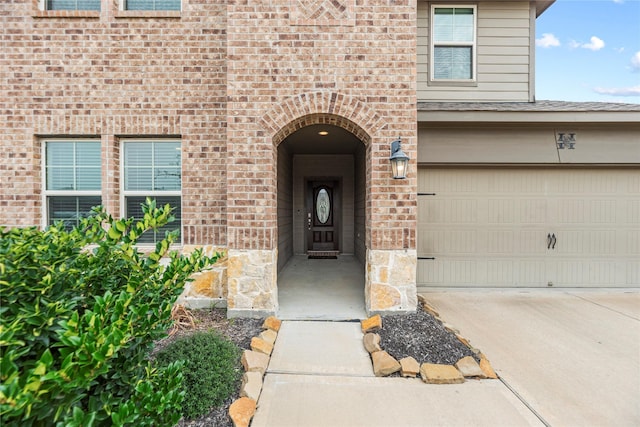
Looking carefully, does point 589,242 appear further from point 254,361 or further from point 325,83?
point 254,361

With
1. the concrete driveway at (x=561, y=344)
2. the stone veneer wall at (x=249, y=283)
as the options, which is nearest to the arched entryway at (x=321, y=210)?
the stone veneer wall at (x=249, y=283)

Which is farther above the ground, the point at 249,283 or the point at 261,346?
the point at 249,283

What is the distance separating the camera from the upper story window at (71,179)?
395 cm

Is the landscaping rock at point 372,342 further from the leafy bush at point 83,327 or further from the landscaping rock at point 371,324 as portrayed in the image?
the leafy bush at point 83,327

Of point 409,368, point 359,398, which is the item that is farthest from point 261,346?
point 409,368

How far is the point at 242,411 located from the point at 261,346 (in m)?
0.77

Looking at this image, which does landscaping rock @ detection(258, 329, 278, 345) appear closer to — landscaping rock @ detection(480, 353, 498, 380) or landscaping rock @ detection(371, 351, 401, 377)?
landscaping rock @ detection(371, 351, 401, 377)

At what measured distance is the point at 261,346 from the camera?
9.36ft

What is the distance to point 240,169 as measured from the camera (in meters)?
3.53

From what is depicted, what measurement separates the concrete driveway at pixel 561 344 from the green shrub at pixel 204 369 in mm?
2322

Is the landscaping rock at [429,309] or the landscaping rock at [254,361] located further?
the landscaping rock at [429,309]

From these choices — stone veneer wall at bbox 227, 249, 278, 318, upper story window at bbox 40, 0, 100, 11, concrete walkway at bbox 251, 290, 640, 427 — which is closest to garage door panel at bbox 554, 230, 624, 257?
concrete walkway at bbox 251, 290, 640, 427

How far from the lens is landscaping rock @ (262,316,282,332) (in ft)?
10.8

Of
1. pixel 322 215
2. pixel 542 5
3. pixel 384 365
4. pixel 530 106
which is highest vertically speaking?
pixel 542 5
